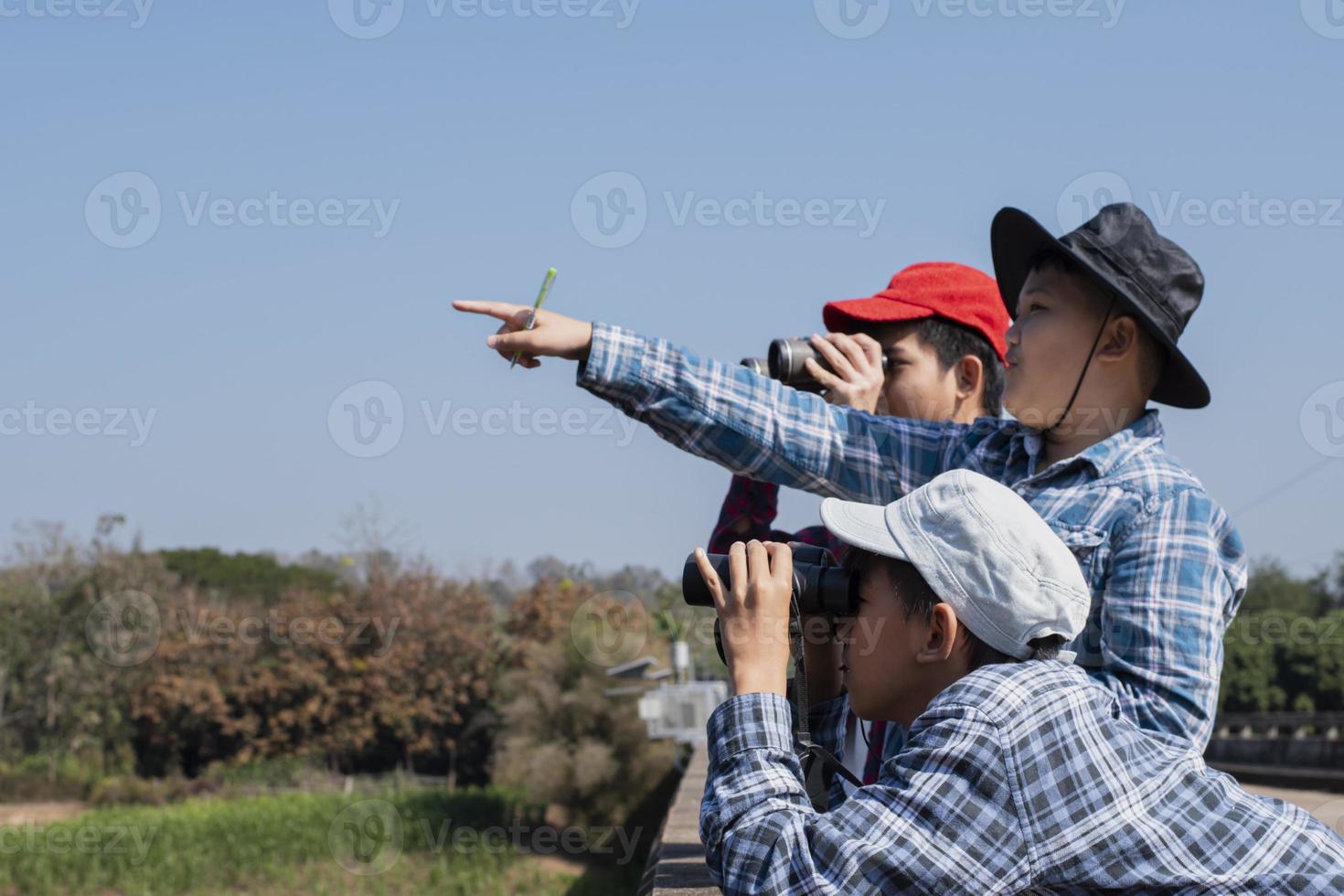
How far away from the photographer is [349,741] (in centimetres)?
4047

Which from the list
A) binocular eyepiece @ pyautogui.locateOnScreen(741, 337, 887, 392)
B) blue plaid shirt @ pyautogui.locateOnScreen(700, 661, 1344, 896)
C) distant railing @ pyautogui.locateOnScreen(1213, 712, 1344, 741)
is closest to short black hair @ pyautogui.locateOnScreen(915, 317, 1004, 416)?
binocular eyepiece @ pyautogui.locateOnScreen(741, 337, 887, 392)

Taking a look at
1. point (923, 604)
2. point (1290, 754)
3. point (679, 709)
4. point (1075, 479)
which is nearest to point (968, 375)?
point (1075, 479)

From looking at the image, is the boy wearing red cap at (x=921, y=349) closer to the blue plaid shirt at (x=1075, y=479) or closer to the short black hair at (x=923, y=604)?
the blue plaid shirt at (x=1075, y=479)

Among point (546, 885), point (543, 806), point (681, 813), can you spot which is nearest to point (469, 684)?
point (543, 806)

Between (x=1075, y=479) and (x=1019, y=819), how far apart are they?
2.50ft

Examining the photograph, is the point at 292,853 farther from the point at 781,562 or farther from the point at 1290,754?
the point at 781,562

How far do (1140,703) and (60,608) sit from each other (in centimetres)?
4606

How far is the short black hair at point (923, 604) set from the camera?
1.88 meters

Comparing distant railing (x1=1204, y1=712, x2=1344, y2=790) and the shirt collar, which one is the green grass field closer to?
distant railing (x1=1204, y1=712, x2=1344, y2=790)

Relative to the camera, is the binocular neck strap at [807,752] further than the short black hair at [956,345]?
No

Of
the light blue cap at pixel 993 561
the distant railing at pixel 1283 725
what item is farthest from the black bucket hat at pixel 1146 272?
the distant railing at pixel 1283 725

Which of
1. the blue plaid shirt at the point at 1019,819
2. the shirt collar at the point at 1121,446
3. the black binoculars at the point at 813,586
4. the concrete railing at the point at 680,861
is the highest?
the shirt collar at the point at 1121,446

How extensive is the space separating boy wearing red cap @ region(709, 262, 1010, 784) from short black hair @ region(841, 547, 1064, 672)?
1.05 meters

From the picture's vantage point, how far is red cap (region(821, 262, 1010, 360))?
10.3 ft
